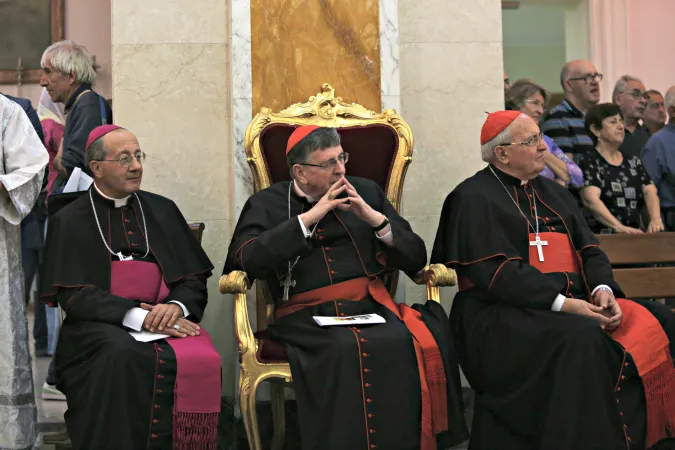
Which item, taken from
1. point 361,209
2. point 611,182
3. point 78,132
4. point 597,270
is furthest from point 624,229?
point 78,132

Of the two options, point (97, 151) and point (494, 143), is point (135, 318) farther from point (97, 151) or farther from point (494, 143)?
point (494, 143)

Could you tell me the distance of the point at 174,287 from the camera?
415 centimetres

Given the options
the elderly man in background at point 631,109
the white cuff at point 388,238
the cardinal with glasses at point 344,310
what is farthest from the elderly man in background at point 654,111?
the white cuff at point 388,238

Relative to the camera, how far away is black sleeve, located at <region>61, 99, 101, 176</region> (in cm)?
481

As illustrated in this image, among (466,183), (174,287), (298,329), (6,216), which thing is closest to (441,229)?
(466,183)

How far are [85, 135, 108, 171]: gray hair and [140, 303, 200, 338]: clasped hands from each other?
0.69m

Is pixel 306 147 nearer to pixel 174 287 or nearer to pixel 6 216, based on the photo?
pixel 174 287

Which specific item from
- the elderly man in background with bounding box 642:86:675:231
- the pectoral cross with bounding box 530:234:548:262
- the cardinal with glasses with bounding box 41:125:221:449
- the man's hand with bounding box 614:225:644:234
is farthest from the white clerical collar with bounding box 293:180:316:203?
the elderly man in background with bounding box 642:86:675:231

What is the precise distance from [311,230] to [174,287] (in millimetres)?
655

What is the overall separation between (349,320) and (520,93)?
89.6 inches

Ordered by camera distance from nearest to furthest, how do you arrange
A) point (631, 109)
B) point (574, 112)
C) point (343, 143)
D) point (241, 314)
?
point (241, 314)
point (343, 143)
point (574, 112)
point (631, 109)

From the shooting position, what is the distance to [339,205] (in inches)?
156

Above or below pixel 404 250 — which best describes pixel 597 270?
below

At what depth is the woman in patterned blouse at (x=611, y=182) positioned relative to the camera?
17.5 feet
